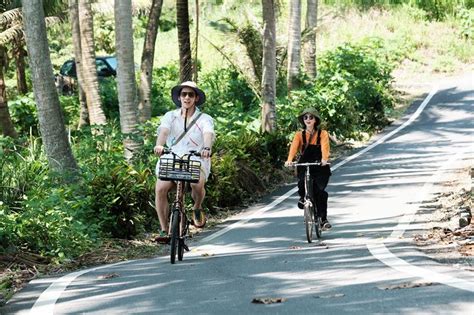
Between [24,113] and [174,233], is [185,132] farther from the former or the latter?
[24,113]

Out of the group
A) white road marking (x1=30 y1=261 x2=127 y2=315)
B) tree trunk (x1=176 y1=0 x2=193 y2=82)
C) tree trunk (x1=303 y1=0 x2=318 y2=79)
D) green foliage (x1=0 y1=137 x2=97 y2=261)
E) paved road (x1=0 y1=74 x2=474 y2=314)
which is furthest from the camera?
tree trunk (x1=303 y1=0 x2=318 y2=79)

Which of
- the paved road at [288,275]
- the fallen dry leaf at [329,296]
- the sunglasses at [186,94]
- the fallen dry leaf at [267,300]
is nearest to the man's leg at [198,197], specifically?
the paved road at [288,275]

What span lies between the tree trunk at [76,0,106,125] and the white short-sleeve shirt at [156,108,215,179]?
14.2m

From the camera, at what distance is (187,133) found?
10688 millimetres

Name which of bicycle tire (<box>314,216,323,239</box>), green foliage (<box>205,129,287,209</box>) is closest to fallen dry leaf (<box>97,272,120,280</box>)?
bicycle tire (<box>314,216,323,239</box>)

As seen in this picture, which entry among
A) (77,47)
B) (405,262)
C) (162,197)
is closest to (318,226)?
(162,197)

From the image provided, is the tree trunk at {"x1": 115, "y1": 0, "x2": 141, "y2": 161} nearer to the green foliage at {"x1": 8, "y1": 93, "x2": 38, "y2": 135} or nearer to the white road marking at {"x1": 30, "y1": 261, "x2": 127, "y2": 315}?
the white road marking at {"x1": 30, "y1": 261, "x2": 127, "y2": 315}

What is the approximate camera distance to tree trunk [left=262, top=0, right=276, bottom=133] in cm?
Answer: 2148

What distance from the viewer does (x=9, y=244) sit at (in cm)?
1122

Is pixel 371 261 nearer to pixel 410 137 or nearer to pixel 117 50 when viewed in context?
pixel 117 50

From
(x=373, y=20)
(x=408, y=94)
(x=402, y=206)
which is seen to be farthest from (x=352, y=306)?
(x=373, y=20)

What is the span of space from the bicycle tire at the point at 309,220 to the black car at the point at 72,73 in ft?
87.4

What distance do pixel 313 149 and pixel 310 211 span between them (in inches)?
34.6

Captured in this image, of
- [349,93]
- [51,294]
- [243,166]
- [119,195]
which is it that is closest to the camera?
[51,294]
